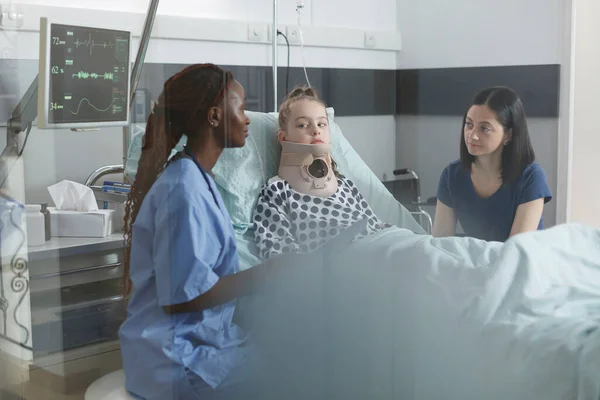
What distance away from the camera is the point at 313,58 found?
1.28 meters

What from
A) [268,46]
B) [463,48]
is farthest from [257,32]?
[463,48]

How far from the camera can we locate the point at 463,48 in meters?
1.21

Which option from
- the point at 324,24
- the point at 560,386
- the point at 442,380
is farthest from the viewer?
the point at 324,24

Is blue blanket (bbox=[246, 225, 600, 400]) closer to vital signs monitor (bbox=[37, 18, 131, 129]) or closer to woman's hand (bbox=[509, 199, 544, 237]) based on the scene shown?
woman's hand (bbox=[509, 199, 544, 237])

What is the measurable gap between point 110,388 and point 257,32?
744 millimetres

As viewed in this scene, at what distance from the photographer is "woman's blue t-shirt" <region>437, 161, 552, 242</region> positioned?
113 cm

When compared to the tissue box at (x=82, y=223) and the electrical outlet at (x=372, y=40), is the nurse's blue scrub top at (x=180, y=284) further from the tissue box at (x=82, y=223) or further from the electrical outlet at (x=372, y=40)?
the electrical outlet at (x=372, y=40)

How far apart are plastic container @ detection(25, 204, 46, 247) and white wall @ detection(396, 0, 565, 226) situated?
751 mm

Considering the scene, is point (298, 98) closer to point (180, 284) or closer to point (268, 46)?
point (268, 46)

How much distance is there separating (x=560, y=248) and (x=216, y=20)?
0.72m

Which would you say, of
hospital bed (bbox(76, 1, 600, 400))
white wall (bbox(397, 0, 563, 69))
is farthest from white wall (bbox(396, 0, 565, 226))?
hospital bed (bbox(76, 1, 600, 400))

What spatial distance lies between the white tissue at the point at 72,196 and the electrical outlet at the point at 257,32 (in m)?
0.43

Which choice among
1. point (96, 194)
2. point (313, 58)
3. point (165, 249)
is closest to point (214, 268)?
point (165, 249)

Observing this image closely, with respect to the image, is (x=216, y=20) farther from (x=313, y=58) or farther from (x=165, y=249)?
(x=165, y=249)
